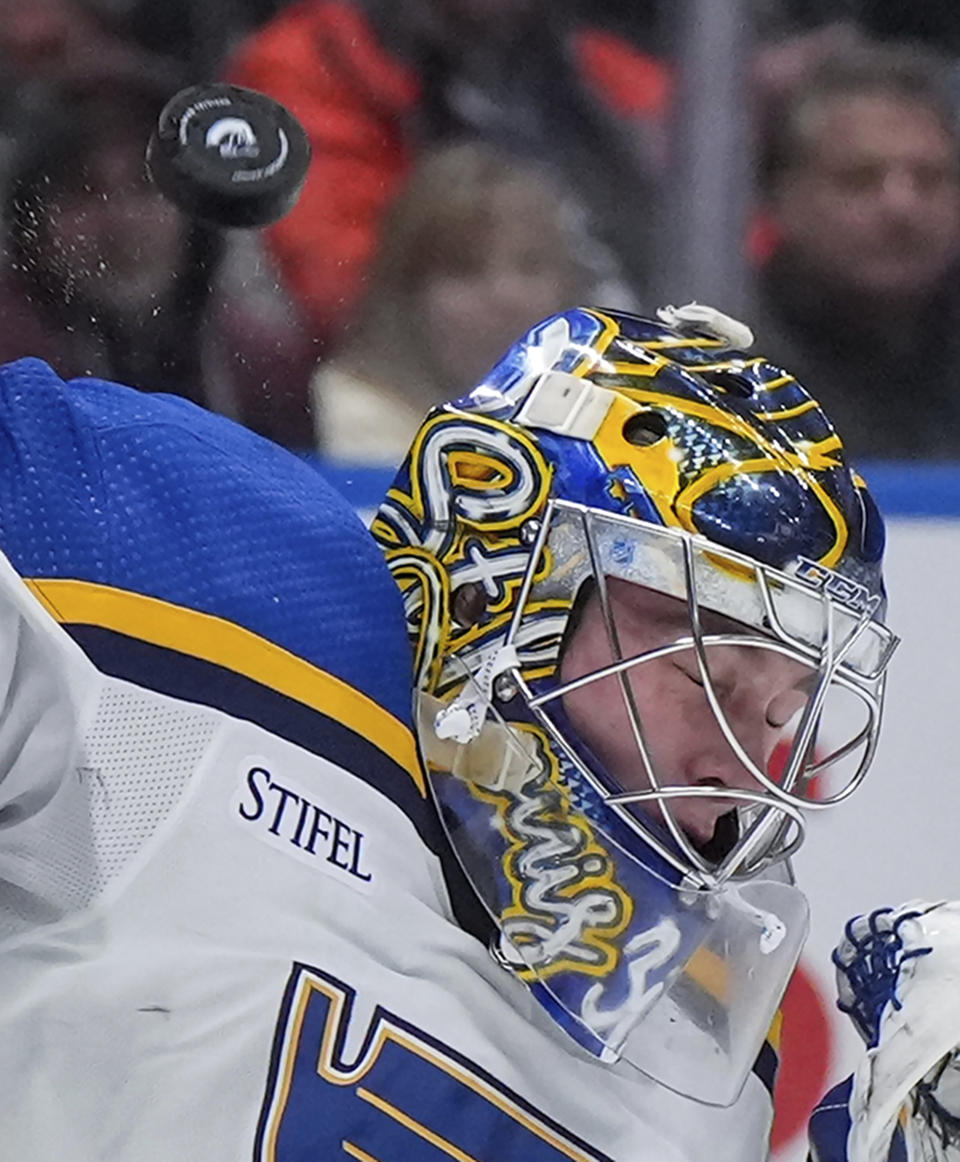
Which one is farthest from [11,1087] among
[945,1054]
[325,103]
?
[325,103]

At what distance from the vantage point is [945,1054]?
4.04 feet

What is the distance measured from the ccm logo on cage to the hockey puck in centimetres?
85

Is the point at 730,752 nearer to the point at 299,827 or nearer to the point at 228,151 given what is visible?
the point at 299,827

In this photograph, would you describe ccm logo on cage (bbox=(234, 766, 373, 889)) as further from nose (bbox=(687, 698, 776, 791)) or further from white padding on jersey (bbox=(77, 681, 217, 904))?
nose (bbox=(687, 698, 776, 791))

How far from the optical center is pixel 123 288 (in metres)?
2.02

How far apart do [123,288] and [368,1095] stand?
1131 millimetres

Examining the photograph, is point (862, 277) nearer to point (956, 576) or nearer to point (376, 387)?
point (956, 576)

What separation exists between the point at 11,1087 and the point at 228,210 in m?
1.06

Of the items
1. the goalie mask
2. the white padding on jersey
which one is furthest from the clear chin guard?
the white padding on jersey

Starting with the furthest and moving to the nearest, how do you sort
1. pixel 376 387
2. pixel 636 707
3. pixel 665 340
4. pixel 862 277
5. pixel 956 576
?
pixel 862 277, pixel 376 387, pixel 956 576, pixel 665 340, pixel 636 707

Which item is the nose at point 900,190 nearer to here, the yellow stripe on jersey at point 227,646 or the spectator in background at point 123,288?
the spectator in background at point 123,288

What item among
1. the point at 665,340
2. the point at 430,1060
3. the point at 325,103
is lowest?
the point at 430,1060

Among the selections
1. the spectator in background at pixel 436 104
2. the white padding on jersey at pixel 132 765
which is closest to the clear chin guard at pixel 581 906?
the white padding on jersey at pixel 132 765

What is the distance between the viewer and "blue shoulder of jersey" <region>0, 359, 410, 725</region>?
→ 3.63ft
